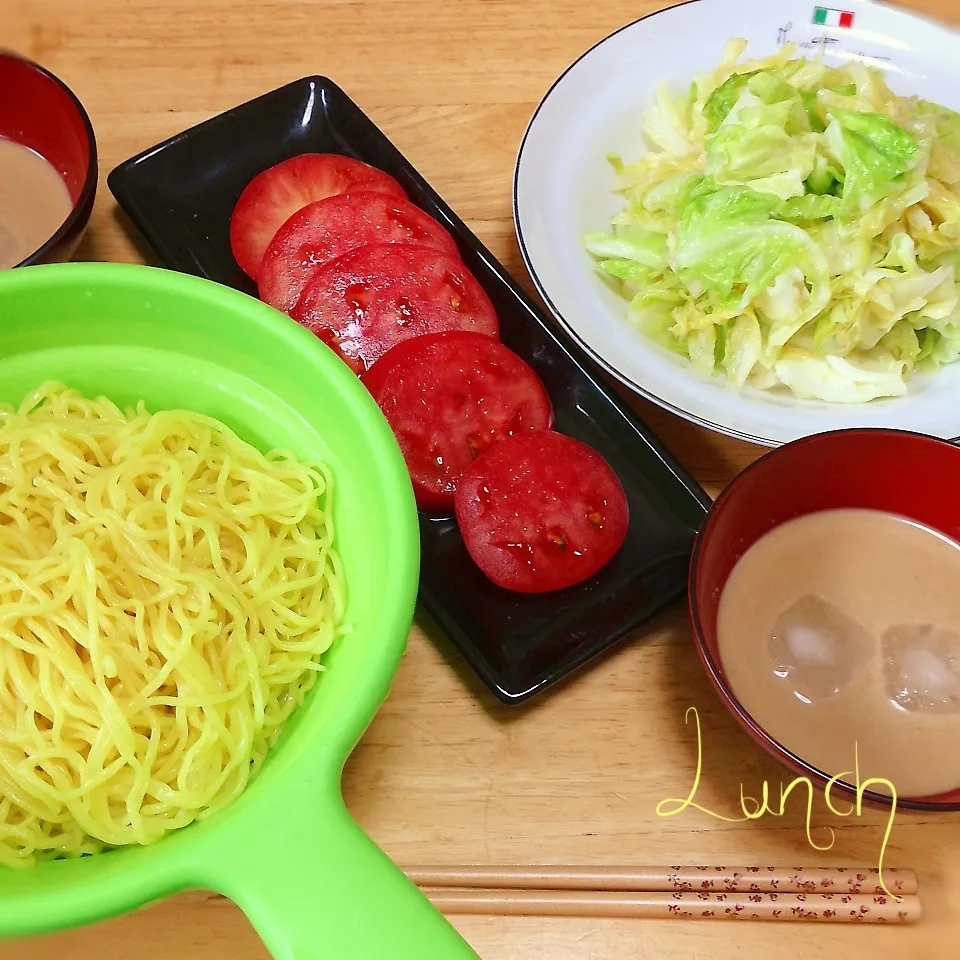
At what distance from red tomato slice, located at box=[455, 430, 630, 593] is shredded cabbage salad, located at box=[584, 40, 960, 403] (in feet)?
1.15

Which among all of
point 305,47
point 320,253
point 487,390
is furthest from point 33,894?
point 305,47

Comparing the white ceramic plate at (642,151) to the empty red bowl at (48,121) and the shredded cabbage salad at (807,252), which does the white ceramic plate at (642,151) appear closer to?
the shredded cabbage salad at (807,252)

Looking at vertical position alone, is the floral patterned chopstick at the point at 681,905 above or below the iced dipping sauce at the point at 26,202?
below

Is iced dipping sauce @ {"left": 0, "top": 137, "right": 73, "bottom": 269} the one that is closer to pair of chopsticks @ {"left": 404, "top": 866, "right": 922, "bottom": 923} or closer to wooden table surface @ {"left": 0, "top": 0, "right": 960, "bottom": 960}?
wooden table surface @ {"left": 0, "top": 0, "right": 960, "bottom": 960}

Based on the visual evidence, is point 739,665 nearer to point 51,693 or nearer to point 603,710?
point 603,710

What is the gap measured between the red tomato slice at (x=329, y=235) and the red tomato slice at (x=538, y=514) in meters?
0.43

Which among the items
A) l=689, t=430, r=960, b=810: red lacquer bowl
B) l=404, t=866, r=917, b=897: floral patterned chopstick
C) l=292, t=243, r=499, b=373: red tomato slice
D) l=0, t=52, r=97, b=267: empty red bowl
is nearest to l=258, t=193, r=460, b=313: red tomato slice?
l=292, t=243, r=499, b=373: red tomato slice

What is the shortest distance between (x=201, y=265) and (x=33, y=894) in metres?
1.12

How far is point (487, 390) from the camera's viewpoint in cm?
146

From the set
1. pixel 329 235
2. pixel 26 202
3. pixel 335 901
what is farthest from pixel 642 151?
pixel 335 901

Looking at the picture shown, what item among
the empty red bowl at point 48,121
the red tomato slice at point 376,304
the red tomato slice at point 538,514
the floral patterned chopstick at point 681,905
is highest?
the empty red bowl at point 48,121

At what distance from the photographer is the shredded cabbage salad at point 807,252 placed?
5.20ft

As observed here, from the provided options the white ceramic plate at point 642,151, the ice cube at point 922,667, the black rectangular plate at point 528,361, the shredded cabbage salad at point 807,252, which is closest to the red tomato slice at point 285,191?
the black rectangular plate at point 528,361

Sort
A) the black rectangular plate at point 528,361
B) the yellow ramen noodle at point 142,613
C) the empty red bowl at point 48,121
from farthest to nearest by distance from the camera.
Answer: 1. the empty red bowl at point 48,121
2. the black rectangular plate at point 528,361
3. the yellow ramen noodle at point 142,613
